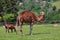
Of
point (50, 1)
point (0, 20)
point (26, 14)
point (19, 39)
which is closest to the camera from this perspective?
point (19, 39)

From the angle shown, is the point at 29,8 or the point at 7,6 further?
the point at 29,8

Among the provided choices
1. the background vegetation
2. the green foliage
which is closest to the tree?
the background vegetation

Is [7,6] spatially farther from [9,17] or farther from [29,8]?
[29,8]

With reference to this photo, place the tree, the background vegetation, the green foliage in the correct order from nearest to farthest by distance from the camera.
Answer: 1. the green foliage
2. the tree
3. the background vegetation

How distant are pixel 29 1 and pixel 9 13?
1074 cm

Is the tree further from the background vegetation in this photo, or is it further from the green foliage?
the green foliage

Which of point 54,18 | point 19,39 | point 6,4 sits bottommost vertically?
point 54,18

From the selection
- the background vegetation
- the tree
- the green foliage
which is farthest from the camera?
the background vegetation

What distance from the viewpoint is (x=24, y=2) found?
203ft

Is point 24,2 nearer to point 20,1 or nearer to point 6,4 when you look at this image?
point 20,1

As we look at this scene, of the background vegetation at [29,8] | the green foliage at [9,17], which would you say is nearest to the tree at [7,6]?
the background vegetation at [29,8]

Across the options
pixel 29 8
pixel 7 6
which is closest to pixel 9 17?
pixel 7 6

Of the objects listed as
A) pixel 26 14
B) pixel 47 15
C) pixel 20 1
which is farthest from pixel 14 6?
pixel 26 14

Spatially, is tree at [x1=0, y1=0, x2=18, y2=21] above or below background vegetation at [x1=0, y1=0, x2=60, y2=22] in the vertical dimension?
above
